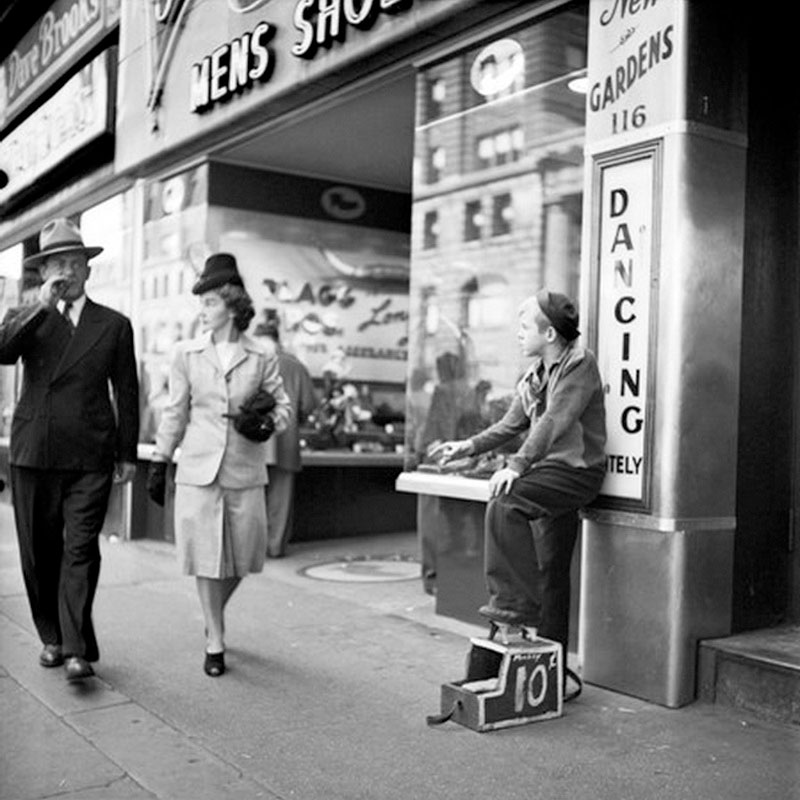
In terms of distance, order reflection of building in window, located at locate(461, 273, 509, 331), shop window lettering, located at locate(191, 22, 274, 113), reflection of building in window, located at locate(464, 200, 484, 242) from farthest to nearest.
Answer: shop window lettering, located at locate(191, 22, 274, 113) < reflection of building in window, located at locate(464, 200, 484, 242) < reflection of building in window, located at locate(461, 273, 509, 331)

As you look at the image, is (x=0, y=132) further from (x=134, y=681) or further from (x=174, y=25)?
(x=134, y=681)

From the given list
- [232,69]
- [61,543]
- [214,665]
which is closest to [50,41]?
[232,69]

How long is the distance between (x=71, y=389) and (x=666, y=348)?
9.11 feet

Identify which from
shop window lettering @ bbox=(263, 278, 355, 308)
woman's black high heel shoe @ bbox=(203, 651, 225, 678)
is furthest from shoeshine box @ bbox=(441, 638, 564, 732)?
shop window lettering @ bbox=(263, 278, 355, 308)

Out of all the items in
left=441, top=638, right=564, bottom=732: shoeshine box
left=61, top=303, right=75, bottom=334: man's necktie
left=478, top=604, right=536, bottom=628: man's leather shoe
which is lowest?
left=441, top=638, right=564, bottom=732: shoeshine box

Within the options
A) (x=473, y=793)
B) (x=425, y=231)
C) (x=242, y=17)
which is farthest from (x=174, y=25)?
(x=473, y=793)

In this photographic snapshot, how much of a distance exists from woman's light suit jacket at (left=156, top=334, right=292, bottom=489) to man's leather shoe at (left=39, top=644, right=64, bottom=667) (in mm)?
1005

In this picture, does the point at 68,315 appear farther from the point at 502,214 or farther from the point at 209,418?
the point at 502,214

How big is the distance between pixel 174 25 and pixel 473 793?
7644mm

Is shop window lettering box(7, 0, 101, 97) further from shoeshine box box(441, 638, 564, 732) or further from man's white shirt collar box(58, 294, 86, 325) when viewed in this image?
shoeshine box box(441, 638, 564, 732)

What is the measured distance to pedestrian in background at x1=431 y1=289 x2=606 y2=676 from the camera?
4.46 m

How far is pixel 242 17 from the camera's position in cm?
838

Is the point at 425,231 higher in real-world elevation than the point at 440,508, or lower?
higher

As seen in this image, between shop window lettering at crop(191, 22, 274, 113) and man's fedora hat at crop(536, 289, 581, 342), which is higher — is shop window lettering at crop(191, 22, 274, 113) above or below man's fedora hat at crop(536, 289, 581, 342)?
above
